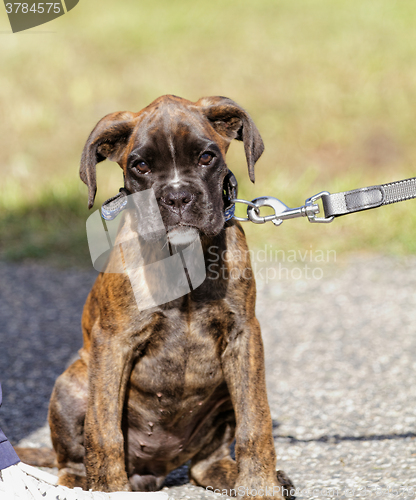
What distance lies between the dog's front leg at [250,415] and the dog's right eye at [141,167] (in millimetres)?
978

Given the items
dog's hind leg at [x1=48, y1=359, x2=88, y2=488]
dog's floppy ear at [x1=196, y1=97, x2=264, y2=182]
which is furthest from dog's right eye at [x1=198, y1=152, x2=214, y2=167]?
dog's hind leg at [x1=48, y1=359, x2=88, y2=488]

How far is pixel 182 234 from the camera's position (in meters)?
3.23

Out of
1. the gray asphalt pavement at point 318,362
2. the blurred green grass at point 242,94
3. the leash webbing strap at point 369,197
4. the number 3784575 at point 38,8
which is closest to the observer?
the leash webbing strap at point 369,197

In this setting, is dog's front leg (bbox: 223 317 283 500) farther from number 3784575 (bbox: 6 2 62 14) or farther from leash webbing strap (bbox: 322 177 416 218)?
number 3784575 (bbox: 6 2 62 14)

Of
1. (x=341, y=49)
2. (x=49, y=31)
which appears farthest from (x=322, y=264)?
(x=49, y=31)

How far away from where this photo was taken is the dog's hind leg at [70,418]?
11.7 feet

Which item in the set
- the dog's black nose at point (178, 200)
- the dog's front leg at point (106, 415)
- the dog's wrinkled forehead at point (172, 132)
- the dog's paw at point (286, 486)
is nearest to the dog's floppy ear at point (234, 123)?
the dog's wrinkled forehead at point (172, 132)

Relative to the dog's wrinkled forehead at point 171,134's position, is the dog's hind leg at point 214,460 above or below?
below

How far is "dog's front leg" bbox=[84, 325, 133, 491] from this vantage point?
3229 mm

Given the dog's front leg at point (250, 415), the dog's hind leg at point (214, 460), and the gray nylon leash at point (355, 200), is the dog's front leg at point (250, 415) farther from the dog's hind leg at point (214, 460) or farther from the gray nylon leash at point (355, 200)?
the gray nylon leash at point (355, 200)

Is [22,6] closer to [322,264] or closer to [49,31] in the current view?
[322,264]

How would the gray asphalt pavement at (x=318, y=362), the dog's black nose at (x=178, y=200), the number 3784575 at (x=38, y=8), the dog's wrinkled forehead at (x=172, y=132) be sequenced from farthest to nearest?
the number 3784575 at (x=38, y=8), the gray asphalt pavement at (x=318, y=362), the dog's wrinkled forehead at (x=172, y=132), the dog's black nose at (x=178, y=200)

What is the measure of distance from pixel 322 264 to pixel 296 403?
399cm

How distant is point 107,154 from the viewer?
3.58 meters
